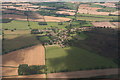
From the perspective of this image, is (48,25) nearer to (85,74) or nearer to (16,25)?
(16,25)

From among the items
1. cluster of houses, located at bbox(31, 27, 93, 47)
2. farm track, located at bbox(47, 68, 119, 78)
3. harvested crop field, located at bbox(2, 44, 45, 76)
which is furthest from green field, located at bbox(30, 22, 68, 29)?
farm track, located at bbox(47, 68, 119, 78)

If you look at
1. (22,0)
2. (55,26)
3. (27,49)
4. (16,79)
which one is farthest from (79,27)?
(22,0)

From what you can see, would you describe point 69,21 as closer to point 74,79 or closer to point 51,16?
point 51,16

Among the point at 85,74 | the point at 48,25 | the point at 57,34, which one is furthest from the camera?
the point at 48,25

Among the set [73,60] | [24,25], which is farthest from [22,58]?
[24,25]

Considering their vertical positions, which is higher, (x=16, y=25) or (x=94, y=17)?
(x=94, y=17)

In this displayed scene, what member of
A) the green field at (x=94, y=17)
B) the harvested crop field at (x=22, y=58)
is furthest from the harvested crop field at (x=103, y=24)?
the harvested crop field at (x=22, y=58)

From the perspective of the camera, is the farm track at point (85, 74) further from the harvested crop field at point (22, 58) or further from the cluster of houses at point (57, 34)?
the cluster of houses at point (57, 34)
